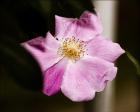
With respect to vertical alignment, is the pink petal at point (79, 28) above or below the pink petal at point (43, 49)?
above

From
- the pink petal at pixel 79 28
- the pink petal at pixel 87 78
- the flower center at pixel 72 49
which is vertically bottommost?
the pink petal at pixel 87 78

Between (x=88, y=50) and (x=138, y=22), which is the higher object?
(x=88, y=50)

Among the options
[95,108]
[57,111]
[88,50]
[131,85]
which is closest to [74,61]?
[88,50]

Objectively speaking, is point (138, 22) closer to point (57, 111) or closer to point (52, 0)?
point (57, 111)
